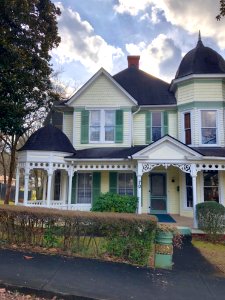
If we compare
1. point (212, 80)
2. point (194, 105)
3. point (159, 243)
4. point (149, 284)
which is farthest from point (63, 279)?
point (212, 80)

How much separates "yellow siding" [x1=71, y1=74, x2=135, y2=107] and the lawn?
8818 mm

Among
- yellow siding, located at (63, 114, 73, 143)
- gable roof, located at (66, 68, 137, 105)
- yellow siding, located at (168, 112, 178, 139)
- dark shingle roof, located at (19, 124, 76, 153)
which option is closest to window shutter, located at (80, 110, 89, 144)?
dark shingle roof, located at (19, 124, 76, 153)

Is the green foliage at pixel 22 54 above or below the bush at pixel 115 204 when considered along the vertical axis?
above

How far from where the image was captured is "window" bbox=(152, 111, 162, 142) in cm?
1614

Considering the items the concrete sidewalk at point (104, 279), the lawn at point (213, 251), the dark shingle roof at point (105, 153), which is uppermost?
the dark shingle roof at point (105, 153)

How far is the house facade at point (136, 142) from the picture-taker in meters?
14.1

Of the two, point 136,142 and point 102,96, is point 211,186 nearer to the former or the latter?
point 136,142

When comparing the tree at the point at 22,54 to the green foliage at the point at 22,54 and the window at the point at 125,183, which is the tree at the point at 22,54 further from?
the window at the point at 125,183

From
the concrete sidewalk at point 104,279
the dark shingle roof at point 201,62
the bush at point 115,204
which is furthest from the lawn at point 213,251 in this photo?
the dark shingle roof at point 201,62

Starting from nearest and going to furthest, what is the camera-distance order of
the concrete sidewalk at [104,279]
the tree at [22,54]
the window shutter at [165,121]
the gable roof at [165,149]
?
1. the concrete sidewalk at [104,279]
2. the tree at [22,54]
3. the gable roof at [165,149]
4. the window shutter at [165,121]

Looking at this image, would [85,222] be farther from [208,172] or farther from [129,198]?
[208,172]

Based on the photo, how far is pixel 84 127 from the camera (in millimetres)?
16125

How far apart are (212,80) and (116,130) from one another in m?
6.21

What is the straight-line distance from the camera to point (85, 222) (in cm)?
721
